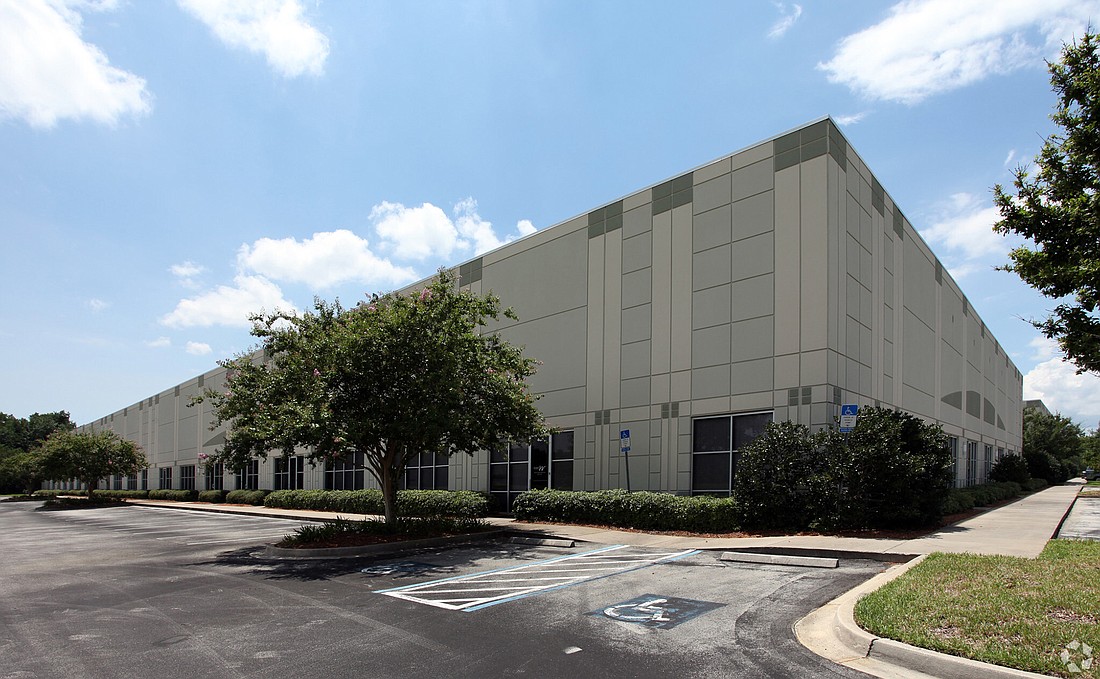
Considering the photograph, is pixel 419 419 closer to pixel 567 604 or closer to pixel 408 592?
pixel 408 592

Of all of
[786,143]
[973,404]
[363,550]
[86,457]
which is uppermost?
[786,143]

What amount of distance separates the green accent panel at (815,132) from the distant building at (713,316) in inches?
1.4

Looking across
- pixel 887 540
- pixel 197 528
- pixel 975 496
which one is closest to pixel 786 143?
pixel 887 540

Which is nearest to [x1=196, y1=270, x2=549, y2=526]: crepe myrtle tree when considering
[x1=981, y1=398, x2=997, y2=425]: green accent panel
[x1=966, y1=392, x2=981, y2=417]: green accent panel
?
[x1=966, y1=392, x2=981, y2=417]: green accent panel

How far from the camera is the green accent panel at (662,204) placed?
2173cm

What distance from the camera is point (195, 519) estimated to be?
30203 millimetres

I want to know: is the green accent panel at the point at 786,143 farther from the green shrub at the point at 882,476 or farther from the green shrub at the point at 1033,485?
the green shrub at the point at 1033,485

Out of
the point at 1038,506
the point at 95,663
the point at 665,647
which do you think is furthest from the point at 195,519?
the point at 1038,506

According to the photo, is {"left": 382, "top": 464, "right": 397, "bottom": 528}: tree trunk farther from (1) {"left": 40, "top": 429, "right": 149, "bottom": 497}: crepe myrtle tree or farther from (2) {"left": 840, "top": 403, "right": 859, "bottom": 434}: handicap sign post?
(1) {"left": 40, "top": 429, "right": 149, "bottom": 497}: crepe myrtle tree

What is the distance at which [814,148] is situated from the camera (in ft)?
60.4

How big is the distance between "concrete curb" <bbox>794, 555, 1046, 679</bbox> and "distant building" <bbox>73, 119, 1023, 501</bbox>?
1056 centimetres

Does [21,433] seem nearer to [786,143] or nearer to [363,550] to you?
[363,550]

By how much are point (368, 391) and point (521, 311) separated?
10.9 meters

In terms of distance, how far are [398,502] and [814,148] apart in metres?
17.2
